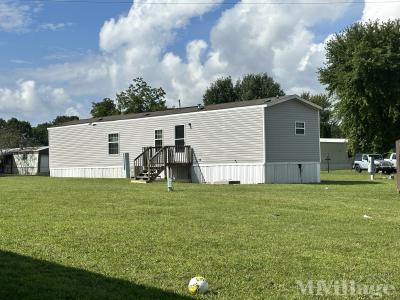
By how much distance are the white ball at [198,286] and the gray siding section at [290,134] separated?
20.0 metres

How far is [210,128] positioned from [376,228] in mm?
17565

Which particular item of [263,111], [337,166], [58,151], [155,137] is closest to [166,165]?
[155,137]

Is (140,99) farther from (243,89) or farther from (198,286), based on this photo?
(198,286)

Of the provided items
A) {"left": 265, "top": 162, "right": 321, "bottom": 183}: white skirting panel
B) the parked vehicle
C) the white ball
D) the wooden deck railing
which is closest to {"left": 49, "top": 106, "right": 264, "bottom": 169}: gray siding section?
the wooden deck railing

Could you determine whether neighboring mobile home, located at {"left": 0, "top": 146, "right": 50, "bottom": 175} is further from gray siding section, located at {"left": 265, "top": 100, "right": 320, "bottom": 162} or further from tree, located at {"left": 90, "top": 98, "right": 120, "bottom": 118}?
gray siding section, located at {"left": 265, "top": 100, "right": 320, "bottom": 162}

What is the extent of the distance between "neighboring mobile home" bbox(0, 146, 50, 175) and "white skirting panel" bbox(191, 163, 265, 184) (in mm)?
25495

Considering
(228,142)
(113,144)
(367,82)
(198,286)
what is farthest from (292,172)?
(198,286)

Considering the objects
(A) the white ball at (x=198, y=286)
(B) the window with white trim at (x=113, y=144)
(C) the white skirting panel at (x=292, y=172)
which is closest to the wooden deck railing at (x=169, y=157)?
(B) the window with white trim at (x=113, y=144)

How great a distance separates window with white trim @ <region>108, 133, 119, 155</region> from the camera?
104 feet

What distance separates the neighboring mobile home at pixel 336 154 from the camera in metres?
54.4

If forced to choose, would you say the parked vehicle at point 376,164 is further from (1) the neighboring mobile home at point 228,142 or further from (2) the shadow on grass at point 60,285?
(2) the shadow on grass at point 60,285

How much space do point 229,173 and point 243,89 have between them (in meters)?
41.2

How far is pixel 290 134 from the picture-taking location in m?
26.4

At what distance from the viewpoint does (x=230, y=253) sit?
725 centimetres
